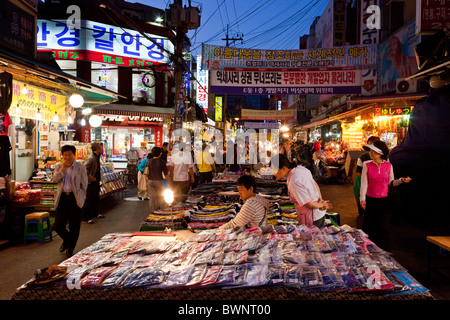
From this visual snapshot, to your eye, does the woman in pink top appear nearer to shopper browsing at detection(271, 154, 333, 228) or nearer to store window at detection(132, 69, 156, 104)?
shopper browsing at detection(271, 154, 333, 228)

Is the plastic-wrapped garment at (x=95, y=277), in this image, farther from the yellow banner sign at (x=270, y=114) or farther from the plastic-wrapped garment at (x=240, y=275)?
the yellow banner sign at (x=270, y=114)

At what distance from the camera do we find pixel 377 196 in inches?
222

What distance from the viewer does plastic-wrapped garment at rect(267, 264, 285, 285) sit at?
2.71 metres

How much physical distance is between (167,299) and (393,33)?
47.9ft

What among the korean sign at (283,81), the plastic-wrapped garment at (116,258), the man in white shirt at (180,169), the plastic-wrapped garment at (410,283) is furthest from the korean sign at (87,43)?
the plastic-wrapped garment at (410,283)

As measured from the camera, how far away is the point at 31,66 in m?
6.25

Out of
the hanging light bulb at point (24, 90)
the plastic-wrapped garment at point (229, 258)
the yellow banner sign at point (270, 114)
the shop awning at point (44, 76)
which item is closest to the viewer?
the plastic-wrapped garment at point (229, 258)

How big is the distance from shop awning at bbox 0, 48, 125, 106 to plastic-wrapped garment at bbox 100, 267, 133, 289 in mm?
4662

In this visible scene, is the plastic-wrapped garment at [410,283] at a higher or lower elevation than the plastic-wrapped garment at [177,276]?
higher

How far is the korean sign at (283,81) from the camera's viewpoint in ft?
31.1

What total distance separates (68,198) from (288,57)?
698cm

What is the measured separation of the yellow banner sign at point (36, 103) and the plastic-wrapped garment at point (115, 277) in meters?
6.37

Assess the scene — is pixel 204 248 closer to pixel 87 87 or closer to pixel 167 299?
pixel 167 299

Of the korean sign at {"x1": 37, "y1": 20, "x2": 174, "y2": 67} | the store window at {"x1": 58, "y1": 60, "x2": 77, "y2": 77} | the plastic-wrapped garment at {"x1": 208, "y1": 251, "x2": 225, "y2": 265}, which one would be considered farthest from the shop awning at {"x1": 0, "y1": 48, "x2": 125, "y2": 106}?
the store window at {"x1": 58, "y1": 60, "x2": 77, "y2": 77}
